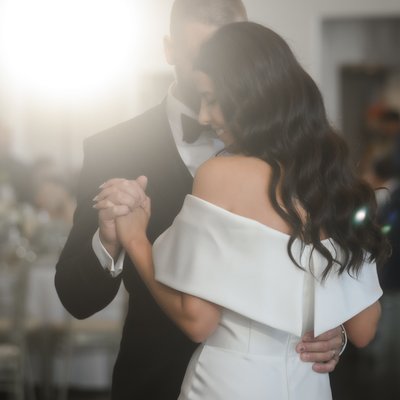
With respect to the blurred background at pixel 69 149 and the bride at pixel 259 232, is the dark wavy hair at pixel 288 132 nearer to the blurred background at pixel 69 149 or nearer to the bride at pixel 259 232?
the bride at pixel 259 232

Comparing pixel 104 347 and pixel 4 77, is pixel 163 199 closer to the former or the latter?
pixel 104 347

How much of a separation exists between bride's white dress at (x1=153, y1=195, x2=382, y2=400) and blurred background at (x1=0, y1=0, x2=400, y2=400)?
163cm

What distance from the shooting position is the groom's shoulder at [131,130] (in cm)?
184

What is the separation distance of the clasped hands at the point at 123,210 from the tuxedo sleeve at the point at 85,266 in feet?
0.37

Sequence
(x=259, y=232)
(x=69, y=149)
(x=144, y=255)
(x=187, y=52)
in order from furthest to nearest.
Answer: (x=69, y=149)
(x=187, y=52)
(x=144, y=255)
(x=259, y=232)

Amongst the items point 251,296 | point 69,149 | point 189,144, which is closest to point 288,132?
point 251,296

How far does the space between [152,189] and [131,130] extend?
0.14m

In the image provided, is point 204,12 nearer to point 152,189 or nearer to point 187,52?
point 187,52

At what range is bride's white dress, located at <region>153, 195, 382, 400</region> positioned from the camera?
1468 mm

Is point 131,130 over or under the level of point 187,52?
under

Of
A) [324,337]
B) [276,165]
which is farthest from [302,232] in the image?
[324,337]

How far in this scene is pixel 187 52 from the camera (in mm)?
1791

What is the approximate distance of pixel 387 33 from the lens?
918 cm

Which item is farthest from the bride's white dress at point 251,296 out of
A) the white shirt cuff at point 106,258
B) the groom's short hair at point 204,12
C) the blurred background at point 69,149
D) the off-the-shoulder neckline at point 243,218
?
the blurred background at point 69,149
